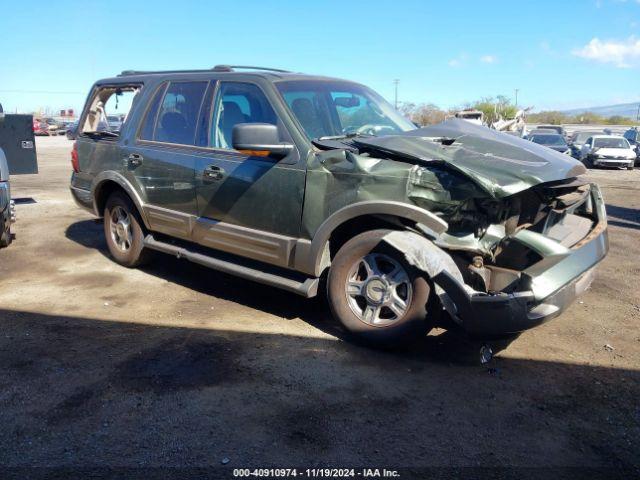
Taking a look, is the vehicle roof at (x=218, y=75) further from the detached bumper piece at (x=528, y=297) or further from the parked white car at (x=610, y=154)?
the parked white car at (x=610, y=154)

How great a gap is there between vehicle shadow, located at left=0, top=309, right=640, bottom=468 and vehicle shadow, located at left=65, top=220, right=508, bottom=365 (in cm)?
9

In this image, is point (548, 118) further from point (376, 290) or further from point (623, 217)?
point (376, 290)

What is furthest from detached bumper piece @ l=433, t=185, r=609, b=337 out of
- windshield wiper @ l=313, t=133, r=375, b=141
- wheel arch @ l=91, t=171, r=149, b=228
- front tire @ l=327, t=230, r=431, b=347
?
wheel arch @ l=91, t=171, r=149, b=228

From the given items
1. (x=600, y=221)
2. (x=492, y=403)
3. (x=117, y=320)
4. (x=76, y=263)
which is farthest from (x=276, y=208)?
(x=76, y=263)

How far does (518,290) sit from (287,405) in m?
1.57

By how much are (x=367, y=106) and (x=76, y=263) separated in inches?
151

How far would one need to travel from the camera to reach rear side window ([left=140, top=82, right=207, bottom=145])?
515 centimetres

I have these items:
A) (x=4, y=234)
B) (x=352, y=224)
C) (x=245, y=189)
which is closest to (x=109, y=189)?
(x=4, y=234)

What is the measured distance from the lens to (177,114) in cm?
536

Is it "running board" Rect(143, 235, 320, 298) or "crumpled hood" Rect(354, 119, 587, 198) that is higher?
"crumpled hood" Rect(354, 119, 587, 198)

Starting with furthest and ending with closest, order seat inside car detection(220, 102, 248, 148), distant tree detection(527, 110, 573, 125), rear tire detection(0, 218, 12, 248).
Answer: distant tree detection(527, 110, 573, 125), rear tire detection(0, 218, 12, 248), seat inside car detection(220, 102, 248, 148)

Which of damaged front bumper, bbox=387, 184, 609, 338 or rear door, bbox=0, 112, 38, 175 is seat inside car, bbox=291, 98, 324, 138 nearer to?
damaged front bumper, bbox=387, 184, 609, 338

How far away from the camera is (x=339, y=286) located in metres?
4.12

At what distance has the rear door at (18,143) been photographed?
10172 mm
